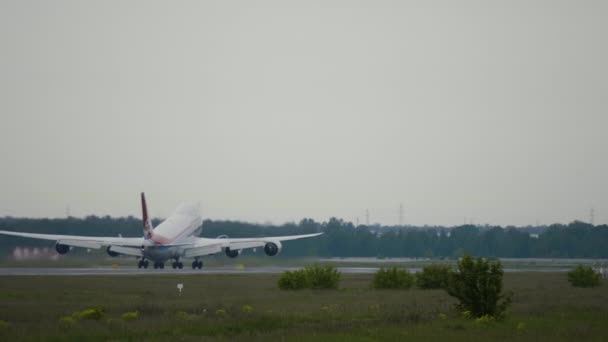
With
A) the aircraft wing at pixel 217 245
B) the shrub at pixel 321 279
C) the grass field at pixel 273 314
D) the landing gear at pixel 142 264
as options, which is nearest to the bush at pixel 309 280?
the shrub at pixel 321 279

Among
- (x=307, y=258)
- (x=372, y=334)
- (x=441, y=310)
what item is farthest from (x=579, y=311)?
(x=307, y=258)

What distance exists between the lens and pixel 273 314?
33594mm

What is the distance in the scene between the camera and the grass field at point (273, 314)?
90.8ft

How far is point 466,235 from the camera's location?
146500 mm

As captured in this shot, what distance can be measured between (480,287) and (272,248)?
54.7 m

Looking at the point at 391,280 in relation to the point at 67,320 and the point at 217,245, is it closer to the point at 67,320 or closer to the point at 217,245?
the point at 67,320

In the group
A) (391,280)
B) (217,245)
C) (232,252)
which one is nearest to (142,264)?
(217,245)

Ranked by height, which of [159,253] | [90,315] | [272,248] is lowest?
[90,315]

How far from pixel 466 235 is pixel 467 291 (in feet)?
375

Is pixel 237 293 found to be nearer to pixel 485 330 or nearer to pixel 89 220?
pixel 485 330

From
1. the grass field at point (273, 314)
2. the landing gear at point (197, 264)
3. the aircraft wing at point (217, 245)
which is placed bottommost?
the grass field at point (273, 314)

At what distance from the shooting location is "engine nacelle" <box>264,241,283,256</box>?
87375 millimetres

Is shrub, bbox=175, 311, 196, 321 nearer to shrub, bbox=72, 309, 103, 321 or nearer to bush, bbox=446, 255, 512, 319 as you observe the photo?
shrub, bbox=72, 309, 103, 321

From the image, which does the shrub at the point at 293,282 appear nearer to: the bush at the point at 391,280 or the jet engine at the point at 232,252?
the bush at the point at 391,280
